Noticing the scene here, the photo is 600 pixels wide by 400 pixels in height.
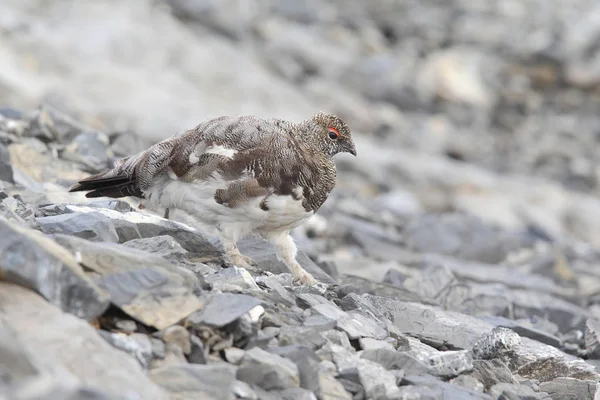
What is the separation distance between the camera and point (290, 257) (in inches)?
263

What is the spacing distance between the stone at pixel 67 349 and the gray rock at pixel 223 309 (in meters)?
0.60

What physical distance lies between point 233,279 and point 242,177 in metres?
1.02

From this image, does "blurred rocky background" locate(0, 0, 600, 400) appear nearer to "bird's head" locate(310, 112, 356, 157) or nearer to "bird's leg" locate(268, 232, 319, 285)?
"bird's leg" locate(268, 232, 319, 285)

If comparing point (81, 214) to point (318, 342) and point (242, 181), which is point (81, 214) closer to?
point (242, 181)

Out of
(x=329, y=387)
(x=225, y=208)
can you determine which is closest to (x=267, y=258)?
(x=225, y=208)

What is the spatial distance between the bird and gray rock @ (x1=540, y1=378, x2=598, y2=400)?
1.83 meters

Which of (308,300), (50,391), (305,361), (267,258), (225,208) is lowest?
(50,391)

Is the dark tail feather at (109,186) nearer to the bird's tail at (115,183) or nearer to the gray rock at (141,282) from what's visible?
the bird's tail at (115,183)

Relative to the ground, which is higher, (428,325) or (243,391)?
(428,325)

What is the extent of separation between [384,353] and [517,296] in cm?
500

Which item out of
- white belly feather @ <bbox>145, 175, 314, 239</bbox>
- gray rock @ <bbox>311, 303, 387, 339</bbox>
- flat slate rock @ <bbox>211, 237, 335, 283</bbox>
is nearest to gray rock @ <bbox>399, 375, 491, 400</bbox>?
gray rock @ <bbox>311, 303, 387, 339</bbox>

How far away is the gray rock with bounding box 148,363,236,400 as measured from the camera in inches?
157

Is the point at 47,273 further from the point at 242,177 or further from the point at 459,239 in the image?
the point at 459,239

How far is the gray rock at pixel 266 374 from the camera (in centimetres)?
430
